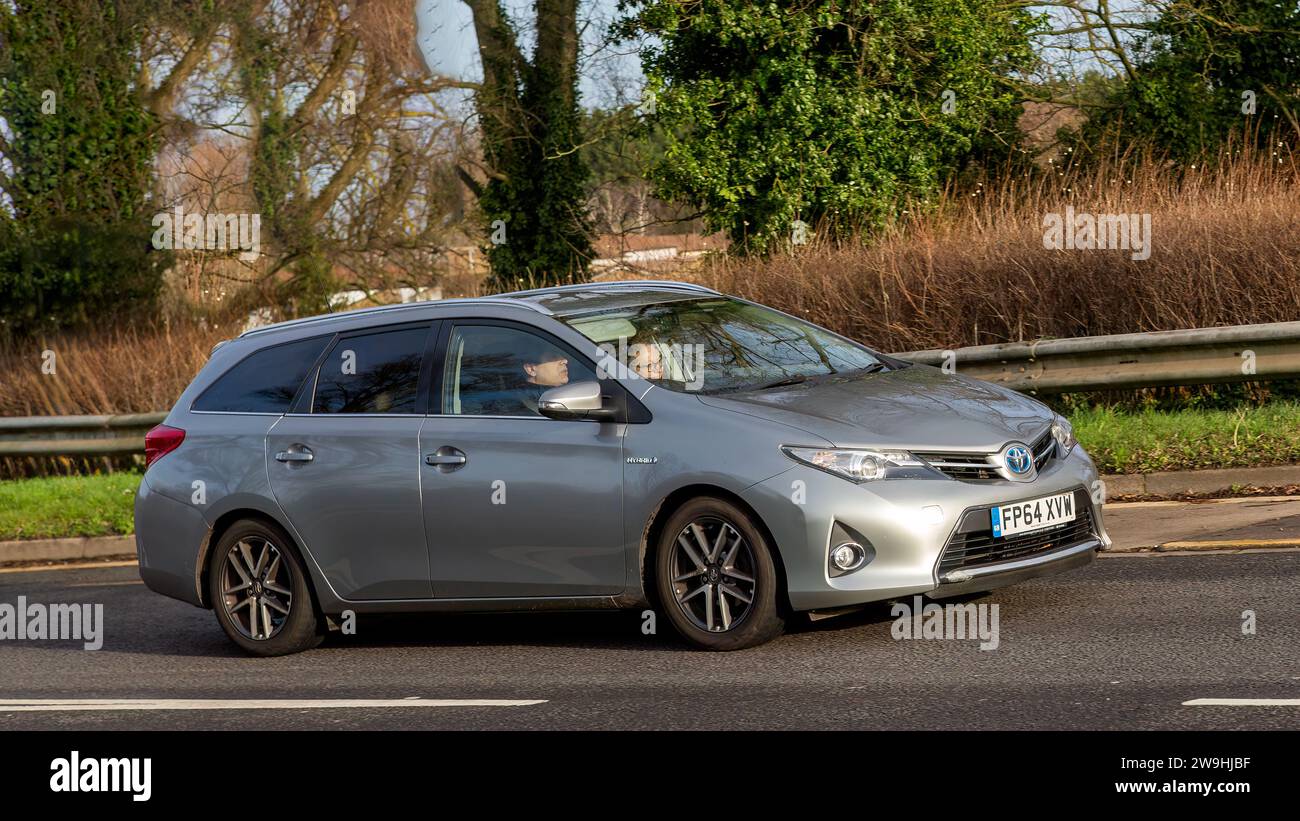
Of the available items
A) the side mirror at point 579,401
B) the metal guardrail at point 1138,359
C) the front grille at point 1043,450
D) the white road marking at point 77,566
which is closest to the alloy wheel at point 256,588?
the side mirror at point 579,401

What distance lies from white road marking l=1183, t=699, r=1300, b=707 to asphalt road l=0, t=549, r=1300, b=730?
55 millimetres

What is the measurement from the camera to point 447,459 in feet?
26.1

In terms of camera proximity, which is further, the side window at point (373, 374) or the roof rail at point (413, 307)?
the side window at point (373, 374)

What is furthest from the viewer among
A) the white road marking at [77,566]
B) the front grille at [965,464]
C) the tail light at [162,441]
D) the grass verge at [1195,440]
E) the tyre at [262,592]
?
the white road marking at [77,566]

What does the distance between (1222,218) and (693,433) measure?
9.11 metres

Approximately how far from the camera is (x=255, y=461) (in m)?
8.74

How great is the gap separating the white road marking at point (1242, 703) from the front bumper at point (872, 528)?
1.36 metres

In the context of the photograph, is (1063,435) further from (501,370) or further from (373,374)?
(373,374)

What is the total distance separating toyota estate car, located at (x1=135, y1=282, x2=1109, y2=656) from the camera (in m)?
7.00

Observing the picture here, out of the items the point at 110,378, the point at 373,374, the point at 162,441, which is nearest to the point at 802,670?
the point at 373,374

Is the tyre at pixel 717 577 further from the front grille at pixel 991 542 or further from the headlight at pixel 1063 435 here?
the headlight at pixel 1063 435

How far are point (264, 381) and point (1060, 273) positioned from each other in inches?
338

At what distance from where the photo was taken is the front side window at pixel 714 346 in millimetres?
7793
